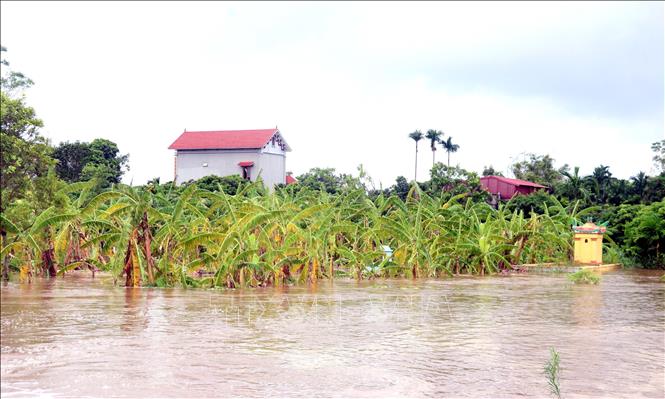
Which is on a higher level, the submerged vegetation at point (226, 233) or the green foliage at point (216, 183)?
the green foliage at point (216, 183)

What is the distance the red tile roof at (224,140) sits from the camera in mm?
56719

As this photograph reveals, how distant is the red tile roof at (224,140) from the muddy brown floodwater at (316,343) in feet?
140

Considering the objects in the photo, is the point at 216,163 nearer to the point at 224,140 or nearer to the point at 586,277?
the point at 224,140

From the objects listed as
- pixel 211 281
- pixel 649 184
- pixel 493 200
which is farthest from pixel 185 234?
pixel 493 200

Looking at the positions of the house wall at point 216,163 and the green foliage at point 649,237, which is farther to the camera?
the house wall at point 216,163

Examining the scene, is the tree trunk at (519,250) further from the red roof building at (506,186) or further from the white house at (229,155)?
the white house at (229,155)

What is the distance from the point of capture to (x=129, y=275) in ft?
44.4

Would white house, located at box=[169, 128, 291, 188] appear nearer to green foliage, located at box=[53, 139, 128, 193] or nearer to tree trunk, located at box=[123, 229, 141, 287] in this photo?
green foliage, located at box=[53, 139, 128, 193]

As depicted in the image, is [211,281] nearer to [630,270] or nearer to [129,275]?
[129,275]

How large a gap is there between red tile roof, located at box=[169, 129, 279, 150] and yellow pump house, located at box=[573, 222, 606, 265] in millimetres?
32912

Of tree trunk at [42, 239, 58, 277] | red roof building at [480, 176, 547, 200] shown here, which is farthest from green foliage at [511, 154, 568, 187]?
tree trunk at [42, 239, 58, 277]

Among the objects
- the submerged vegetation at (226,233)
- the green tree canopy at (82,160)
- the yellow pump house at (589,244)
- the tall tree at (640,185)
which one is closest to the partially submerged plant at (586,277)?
the submerged vegetation at (226,233)

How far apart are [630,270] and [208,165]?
37.6 meters

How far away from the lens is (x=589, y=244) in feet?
83.5
